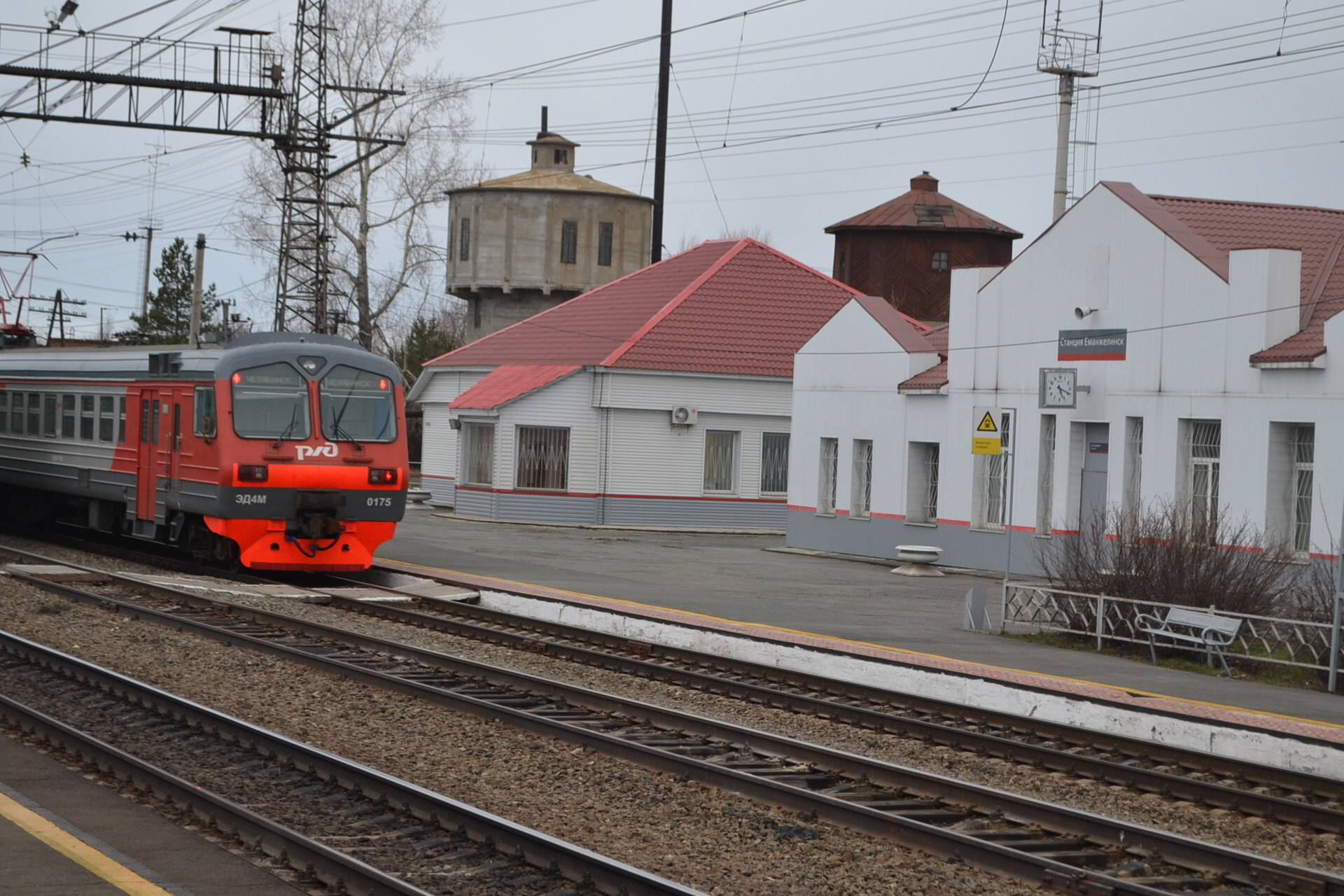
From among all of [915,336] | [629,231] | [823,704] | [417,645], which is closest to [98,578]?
[417,645]

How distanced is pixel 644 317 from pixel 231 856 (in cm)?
3197

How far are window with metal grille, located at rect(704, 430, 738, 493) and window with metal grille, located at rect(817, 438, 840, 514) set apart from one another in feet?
23.5

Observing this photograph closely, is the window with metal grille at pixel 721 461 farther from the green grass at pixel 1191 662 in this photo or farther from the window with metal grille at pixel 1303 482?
the green grass at pixel 1191 662

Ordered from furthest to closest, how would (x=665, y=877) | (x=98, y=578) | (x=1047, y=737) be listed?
(x=98, y=578) < (x=1047, y=737) < (x=665, y=877)

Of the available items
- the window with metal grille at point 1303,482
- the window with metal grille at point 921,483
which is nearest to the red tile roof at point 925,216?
the window with metal grille at point 921,483

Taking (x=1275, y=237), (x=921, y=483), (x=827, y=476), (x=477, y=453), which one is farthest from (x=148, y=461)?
(x=1275, y=237)

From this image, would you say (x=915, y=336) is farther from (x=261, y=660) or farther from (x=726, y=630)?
(x=261, y=660)

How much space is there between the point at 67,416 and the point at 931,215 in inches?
1685

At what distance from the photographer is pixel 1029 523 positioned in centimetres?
2500

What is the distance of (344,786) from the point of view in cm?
872

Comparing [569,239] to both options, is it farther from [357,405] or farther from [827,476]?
[357,405]

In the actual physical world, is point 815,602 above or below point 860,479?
below

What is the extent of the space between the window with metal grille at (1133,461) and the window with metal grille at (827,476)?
787 cm

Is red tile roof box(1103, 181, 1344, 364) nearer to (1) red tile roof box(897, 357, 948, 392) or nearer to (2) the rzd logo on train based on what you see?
(1) red tile roof box(897, 357, 948, 392)
